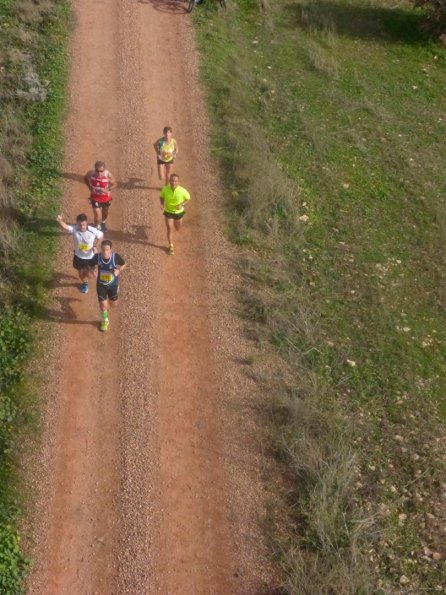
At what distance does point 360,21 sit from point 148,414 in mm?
16442

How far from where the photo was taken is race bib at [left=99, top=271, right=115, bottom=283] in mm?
11767

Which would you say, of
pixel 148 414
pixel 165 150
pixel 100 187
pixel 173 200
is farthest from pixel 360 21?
pixel 148 414

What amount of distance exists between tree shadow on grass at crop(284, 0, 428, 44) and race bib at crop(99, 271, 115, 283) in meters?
13.6

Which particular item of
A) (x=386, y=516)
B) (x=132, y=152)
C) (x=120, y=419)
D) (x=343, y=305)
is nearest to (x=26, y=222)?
(x=132, y=152)

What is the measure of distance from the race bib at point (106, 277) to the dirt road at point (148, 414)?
1.18m

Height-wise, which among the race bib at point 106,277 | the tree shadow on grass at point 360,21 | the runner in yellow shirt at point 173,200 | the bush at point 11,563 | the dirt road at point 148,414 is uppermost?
the tree shadow on grass at point 360,21

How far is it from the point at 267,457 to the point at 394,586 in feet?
8.50

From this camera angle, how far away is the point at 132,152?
16422 mm

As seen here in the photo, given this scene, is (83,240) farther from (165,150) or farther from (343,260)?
(343,260)

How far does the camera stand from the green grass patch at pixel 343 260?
34.1 feet

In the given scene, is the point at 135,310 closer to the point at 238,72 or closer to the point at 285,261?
the point at 285,261

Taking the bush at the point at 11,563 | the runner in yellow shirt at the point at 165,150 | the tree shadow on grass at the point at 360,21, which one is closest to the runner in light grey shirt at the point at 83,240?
the runner in yellow shirt at the point at 165,150

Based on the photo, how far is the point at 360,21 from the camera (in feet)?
74.3

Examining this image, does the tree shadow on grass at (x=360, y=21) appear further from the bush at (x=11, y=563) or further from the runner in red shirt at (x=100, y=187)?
the bush at (x=11, y=563)
